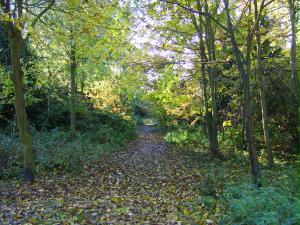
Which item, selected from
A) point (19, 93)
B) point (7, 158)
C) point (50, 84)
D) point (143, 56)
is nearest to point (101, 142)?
point (50, 84)

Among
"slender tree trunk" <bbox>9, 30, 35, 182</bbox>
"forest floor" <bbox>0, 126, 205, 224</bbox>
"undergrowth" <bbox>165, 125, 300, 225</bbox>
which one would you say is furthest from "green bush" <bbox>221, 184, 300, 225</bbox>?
"slender tree trunk" <bbox>9, 30, 35, 182</bbox>

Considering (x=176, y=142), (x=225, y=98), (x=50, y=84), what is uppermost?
(x=50, y=84)

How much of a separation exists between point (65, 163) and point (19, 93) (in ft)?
9.44

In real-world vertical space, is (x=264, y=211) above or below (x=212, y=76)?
below

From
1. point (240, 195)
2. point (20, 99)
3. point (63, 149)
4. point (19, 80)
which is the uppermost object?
point (19, 80)

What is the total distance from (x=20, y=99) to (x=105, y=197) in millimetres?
3422

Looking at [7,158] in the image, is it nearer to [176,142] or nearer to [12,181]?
[12,181]

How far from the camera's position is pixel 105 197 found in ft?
22.7

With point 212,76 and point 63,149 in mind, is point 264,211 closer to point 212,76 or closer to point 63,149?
point 63,149

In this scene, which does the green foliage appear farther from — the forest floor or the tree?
the tree

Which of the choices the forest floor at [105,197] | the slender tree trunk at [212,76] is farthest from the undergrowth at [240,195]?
the slender tree trunk at [212,76]

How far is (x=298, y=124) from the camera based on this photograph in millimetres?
12805

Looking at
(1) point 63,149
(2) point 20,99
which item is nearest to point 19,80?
(2) point 20,99

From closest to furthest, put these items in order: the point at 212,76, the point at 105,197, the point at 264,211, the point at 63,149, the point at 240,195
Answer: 1. the point at 264,211
2. the point at 240,195
3. the point at 105,197
4. the point at 63,149
5. the point at 212,76
